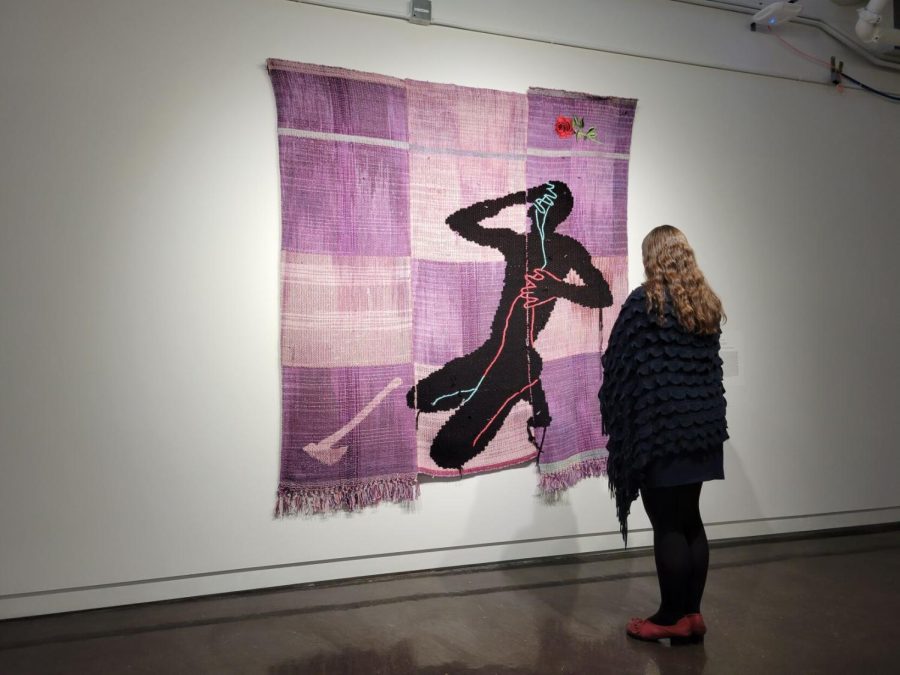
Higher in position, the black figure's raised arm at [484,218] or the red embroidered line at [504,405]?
the black figure's raised arm at [484,218]

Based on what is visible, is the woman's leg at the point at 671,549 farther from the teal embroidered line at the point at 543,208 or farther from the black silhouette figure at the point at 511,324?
the teal embroidered line at the point at 543,208

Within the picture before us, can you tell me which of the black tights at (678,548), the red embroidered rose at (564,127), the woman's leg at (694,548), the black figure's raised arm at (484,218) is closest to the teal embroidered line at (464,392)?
the black figure's raised arm at (484,218)

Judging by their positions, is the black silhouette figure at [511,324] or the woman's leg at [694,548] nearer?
the woman's leg at [694,548]

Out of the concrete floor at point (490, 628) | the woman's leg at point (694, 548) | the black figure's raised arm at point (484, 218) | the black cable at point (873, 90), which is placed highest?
the black cable at point (873, 90)

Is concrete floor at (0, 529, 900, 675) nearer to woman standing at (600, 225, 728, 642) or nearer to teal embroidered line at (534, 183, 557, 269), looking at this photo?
woman standing at (600, 225, 728, 642)

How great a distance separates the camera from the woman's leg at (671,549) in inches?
85.7

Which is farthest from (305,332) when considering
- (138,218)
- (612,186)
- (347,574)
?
(612,186)

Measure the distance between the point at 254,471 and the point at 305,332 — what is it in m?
0.56

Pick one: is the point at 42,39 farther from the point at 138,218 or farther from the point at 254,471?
the point at 254,471

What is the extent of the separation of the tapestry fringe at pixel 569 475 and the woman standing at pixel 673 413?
0.85 m

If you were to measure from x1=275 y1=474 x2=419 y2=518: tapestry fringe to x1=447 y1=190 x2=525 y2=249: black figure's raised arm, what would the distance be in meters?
1.03

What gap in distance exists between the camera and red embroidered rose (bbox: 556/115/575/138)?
315 cm

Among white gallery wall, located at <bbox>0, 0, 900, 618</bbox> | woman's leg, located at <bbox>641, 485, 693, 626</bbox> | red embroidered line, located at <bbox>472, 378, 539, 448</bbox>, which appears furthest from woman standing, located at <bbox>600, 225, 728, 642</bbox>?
white gallery wall, located at <bbox>0, 0, 900, 618</bbox>

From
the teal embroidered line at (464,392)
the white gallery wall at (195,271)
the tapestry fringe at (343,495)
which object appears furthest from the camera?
the teal embroidered line at (464,392)
